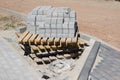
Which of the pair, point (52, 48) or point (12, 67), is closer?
point (12, 67)

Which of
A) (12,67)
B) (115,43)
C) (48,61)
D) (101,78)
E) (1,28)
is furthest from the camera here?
(1,28)

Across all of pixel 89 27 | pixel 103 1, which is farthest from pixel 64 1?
pixel 89 27

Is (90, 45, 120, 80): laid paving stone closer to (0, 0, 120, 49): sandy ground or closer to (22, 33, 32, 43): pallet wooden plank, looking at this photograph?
(0, 0, 120, 49): sandy ground

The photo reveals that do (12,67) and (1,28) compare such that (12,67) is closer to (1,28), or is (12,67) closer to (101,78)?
(101,78)

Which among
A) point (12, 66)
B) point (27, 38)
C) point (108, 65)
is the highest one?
point (27, 38)

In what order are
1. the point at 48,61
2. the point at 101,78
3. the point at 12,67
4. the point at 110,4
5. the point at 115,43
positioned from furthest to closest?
1. the point at 110,4
2. the point at 115,43
3. the point at 48,61
4. the point at 12,67
5. the point at 101,78

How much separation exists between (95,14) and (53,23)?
8.72 m

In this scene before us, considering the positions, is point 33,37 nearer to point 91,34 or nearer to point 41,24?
point 41,24

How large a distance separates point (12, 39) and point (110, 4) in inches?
500

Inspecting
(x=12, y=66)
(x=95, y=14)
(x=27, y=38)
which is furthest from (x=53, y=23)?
(x=95, y=14)

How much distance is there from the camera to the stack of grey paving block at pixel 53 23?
1212 cm

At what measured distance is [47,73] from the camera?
1035 centimetres

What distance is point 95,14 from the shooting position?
2038 cm

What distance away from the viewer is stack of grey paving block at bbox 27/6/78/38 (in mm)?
12125
